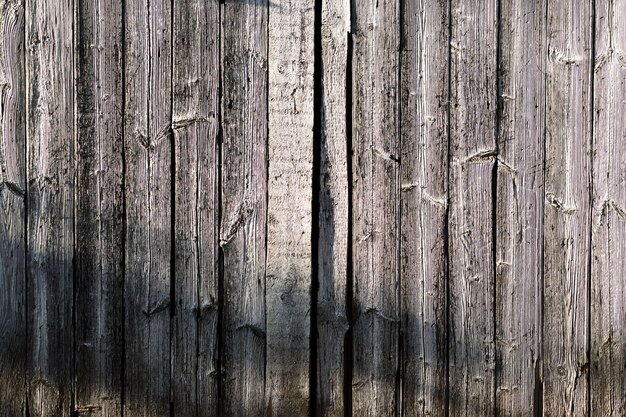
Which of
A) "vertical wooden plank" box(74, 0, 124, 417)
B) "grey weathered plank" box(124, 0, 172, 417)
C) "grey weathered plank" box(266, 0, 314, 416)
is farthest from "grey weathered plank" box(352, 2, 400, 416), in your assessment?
"vertical wooden plank" box(74, 0, 124, 417)

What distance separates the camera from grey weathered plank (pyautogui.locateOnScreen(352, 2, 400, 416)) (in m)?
3.40

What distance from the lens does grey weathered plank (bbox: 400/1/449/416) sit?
3410mm

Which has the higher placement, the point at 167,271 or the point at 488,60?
the point at 488,60

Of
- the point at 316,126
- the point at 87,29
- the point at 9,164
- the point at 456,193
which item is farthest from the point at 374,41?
the point at 9,164

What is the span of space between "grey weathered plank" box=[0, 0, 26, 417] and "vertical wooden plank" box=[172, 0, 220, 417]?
0.60 meters

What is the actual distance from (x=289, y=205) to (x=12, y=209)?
1.09 m

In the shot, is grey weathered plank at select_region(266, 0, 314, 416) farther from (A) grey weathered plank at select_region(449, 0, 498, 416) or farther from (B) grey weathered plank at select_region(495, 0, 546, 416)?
(B) grey weathered plank at select_region(495, 0, 546, 416)

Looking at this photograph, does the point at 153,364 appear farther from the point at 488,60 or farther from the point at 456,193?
the point at 488,60

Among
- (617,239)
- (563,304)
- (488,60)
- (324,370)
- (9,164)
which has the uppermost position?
(488,60)

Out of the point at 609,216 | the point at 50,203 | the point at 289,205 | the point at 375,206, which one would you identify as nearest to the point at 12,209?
the point at 50,203

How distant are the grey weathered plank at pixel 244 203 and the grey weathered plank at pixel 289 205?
1.4 inches

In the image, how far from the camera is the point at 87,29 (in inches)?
132

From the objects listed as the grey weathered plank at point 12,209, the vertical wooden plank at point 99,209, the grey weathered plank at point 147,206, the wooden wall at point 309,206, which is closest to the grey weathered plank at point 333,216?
the wooden wall at point 309,206

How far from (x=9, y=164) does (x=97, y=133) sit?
363 mm
